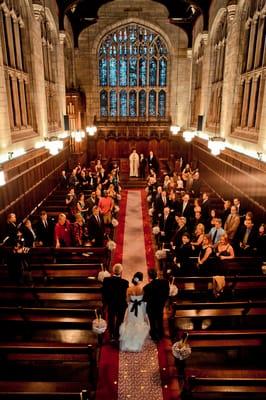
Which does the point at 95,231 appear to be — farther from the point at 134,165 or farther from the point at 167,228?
the point at 134,165

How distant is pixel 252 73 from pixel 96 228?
24.4ft

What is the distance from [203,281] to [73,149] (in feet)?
48.7

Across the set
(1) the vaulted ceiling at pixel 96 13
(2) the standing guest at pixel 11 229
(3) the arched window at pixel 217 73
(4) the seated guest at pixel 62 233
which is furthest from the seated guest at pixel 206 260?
(1) the vaulted ceiling at pixel 96 13

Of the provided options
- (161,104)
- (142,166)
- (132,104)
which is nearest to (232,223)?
(142,166)

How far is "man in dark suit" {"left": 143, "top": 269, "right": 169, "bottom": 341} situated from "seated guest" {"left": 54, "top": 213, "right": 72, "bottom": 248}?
355 centimetres

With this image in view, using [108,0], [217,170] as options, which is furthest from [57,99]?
[217,170]

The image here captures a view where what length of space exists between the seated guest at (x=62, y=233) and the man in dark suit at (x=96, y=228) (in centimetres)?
61

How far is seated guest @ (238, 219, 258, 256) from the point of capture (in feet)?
26.1

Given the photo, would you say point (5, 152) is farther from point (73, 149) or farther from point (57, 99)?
Answer: point (73, 149)

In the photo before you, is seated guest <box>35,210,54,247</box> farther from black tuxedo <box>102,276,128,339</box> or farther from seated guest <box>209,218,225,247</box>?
seated guest <box>209,218,225,247</box>

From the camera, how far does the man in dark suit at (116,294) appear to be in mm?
5527

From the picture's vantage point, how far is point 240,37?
11789mm

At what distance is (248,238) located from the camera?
26.7 feet

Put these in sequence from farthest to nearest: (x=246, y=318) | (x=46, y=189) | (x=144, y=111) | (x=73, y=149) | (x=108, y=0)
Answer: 1. (x=144, y=111)
2. (x=73, y=149)
3. (x=108, y=0)
4. (x=46, y=189)
5. (x=246, y=318)
